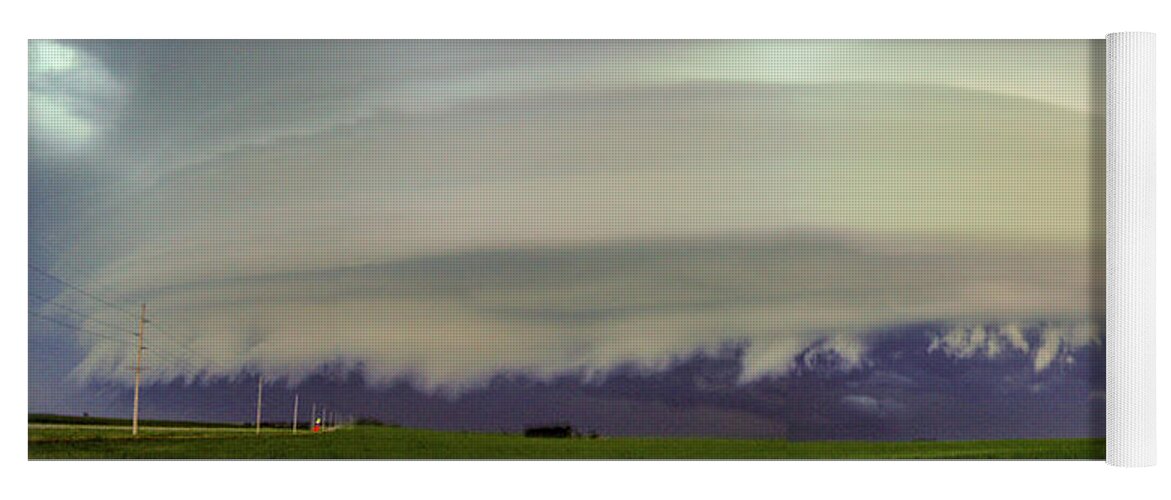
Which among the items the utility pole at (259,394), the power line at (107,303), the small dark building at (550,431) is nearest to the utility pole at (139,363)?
the power line at (107,303)

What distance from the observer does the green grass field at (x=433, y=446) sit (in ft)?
28.1

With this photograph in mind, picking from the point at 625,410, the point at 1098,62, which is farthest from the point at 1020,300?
the point at 625,410

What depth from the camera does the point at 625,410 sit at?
8.60 m

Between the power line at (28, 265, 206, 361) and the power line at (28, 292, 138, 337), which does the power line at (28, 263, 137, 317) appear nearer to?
the power line at (28, 265, 206, 361)

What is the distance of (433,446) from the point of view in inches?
340

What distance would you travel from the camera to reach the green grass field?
8562mm

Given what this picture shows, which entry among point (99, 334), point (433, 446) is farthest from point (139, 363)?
point (433, 446)

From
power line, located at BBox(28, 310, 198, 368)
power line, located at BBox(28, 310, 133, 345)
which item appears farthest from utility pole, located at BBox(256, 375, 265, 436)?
power line, located at BBox(28, 310, 133, 345)

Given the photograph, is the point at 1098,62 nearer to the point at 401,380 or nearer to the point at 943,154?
the point at 943,154

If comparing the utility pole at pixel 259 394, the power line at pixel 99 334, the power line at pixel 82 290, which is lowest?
the utility pole at pixel 259 394

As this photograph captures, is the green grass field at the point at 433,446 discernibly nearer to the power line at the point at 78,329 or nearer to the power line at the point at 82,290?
the power line at the point at 78,329

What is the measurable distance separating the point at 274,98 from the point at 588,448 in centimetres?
342

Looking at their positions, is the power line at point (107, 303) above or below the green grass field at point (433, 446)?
above

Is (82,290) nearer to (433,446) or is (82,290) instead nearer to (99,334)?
(99,334)
